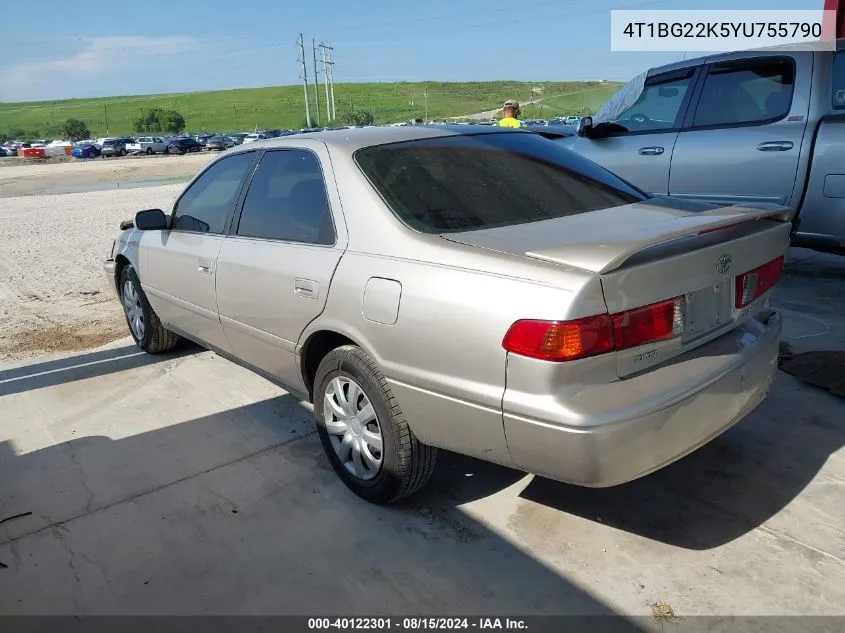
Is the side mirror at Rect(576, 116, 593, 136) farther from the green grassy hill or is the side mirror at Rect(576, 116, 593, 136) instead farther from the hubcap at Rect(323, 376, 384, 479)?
the green grassy hill

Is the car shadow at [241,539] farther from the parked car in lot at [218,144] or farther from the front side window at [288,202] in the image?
the parked car in lot at [218,144]

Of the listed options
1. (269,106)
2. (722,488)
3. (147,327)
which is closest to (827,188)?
(722,488)

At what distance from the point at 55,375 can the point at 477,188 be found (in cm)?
350

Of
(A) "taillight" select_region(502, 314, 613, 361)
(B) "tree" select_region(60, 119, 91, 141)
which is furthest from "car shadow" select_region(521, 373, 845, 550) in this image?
(B) "tree" select_region(60, 119, 91, 141)

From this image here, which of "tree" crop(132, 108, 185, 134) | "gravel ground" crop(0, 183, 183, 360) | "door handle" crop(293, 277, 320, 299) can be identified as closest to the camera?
"door handle" crop(293, 277, 320, 299)

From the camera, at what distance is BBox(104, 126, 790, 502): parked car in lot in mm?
2176

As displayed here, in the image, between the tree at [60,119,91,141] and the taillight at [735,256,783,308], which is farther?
the tree at [60,119,91,141]

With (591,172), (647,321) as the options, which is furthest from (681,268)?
(591,172)

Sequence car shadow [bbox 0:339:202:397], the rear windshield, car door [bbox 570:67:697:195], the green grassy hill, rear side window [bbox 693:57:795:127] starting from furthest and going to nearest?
the green grassy hill, car door [bbox 570:67:697:195], rear side window [bbox 693:57:795:127], car shadow [bbox 0:339:202:397], the rear windshield

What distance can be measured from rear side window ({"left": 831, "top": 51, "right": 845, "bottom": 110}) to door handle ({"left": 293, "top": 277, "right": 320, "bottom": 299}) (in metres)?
4.46

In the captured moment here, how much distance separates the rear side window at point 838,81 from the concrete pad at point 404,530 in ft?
8.60

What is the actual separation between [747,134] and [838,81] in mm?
714

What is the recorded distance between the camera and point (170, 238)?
14.1 feet

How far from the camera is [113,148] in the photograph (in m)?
54.0
